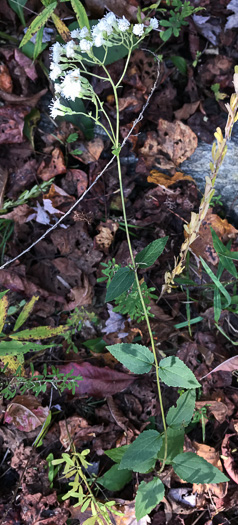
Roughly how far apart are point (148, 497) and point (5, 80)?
2196 millimetres

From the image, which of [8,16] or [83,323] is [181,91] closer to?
[8,16]

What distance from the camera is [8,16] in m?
2.22

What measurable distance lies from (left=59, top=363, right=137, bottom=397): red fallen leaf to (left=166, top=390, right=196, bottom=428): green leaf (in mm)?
439

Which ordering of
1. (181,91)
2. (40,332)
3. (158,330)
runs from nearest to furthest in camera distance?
(40,332) < (158,330) < (181,91)

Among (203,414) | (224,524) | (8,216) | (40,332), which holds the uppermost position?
(8,216)

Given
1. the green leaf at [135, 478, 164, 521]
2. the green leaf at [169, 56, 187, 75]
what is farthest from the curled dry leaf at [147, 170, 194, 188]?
the green leaf at [135, 478, 164, 521]

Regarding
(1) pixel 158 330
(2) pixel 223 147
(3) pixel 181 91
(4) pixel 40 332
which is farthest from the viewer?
(3) pixel 181 91

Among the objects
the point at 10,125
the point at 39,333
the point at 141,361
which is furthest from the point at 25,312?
the point at 10,125

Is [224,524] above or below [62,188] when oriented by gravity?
below

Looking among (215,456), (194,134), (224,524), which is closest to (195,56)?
(194,134)

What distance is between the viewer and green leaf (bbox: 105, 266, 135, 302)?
4.98 ft

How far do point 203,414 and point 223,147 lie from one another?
147cm

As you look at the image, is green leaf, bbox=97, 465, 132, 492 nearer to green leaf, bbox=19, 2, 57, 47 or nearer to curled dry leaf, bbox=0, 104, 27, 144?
curled dry leaf, bbox=0, 104, 27, 144

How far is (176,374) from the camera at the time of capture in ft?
5.01
